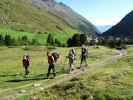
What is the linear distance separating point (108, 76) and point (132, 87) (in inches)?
153

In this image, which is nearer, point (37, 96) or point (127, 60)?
point (37, 96)

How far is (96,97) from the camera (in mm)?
25250

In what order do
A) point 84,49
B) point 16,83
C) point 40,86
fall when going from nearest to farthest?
1. point 40,86
2. point 16,83
3. point 84,49

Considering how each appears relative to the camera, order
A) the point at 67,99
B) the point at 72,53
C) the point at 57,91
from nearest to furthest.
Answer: the point at 67,99 < the point at 57,91 < the point at 72,53

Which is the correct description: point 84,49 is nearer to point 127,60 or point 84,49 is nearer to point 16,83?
point 127,60

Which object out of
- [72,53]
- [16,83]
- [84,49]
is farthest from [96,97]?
[84,49]

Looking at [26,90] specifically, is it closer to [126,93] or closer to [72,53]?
[126,93]

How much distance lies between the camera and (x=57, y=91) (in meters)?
27.1

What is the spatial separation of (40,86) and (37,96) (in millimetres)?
5365

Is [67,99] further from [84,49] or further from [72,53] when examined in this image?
[84,49]

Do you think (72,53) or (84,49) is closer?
(72,53)

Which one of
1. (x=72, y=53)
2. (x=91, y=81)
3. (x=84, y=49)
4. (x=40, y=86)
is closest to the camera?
(x=91, y=81)

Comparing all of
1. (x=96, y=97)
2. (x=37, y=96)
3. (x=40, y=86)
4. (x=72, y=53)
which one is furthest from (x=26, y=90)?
(x=72, y=53)

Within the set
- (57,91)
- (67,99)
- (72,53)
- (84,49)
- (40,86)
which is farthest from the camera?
(84,49)
